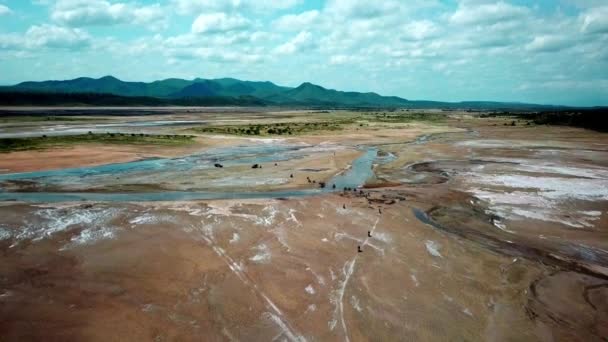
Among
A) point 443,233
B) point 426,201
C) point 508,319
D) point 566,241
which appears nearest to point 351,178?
point 426,201

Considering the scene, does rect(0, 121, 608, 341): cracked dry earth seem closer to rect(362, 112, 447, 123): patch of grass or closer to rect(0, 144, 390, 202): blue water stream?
rect(0, 144, 390, 202): blue water stream

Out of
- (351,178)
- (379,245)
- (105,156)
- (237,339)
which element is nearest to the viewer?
(237,339)

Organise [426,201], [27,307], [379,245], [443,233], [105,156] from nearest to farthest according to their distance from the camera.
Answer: [27,307] < [379,245] < [443,233] < [426,201] < [105,156]

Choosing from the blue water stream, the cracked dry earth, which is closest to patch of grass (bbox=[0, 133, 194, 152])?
the blue water stream

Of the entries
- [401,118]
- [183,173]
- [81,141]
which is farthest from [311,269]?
[401,118]

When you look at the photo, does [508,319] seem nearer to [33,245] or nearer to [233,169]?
[33,245]

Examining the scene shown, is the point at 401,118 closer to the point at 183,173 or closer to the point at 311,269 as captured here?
the point at 183,173

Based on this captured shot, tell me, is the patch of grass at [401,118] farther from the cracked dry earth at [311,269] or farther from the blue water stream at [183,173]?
the cracked dry earth at [311,269]
